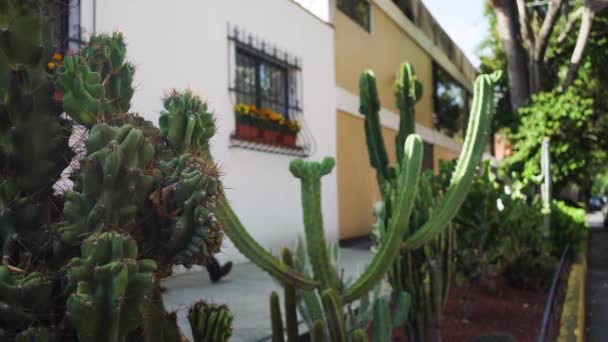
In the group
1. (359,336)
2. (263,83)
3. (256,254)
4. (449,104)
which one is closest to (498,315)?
(359,336)

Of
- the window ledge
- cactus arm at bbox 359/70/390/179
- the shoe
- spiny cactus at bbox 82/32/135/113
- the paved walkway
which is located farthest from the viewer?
the window ledge

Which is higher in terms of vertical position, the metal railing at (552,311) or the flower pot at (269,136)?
the flower pot at (269,136)

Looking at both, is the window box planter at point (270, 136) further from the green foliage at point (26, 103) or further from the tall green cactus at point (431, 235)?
the green foliage at point (26, 103)

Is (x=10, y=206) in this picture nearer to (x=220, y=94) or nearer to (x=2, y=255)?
(x=2, y=255)

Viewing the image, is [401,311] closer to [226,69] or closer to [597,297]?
A: [226,69]

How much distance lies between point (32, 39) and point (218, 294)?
14.9 ft

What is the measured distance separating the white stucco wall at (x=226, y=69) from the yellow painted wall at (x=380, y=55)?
0.76m

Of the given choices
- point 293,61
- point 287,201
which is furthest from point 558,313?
point 293,61

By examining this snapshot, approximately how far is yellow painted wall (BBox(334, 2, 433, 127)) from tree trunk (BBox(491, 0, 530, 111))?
256 cm

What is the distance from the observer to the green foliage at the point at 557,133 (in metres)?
13.0

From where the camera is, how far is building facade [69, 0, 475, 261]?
7.29m

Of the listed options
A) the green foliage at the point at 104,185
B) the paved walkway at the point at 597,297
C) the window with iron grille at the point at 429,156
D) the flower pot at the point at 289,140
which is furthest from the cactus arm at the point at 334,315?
the window with iron grille at the point at 429,156

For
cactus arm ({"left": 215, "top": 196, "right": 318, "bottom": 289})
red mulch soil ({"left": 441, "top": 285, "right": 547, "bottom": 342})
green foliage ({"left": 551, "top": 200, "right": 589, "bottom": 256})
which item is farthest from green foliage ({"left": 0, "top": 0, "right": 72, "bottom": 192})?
green foliage ({"left": 551, "top": 200, "right": 589, "bottom": 256})

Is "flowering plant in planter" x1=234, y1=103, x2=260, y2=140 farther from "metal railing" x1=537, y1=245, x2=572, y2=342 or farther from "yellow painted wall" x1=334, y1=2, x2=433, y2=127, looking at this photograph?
"metal railing" x1=537, y1=245, x2=572, y2=342
